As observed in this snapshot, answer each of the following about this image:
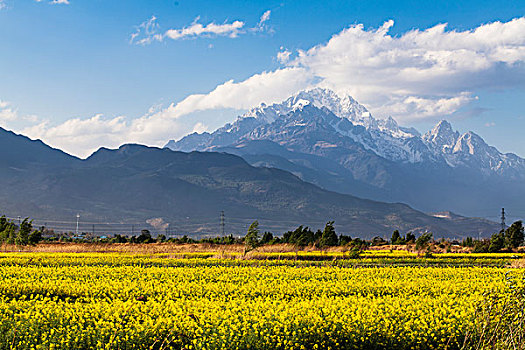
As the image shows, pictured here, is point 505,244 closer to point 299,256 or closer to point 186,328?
point 299,256

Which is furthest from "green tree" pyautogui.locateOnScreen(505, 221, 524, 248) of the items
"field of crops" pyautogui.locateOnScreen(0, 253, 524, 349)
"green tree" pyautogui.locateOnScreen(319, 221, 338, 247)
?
"field of crops" pyautogui.locateOnScreen(0, 253, 524, 349)

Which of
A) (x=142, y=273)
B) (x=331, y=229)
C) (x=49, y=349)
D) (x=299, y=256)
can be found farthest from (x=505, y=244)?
(x=49, y=349)

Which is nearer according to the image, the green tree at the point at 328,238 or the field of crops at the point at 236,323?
the field of crops at the point at 236,323

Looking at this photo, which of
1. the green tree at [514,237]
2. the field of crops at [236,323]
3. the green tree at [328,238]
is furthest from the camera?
the green tree at [514,237]

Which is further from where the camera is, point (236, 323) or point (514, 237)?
point (514, 237)

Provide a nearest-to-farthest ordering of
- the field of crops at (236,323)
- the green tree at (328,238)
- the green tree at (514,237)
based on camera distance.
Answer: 1. the field of crops at (236,323)
2. the green tree at (328,238)
3. the green tree at (514,237)

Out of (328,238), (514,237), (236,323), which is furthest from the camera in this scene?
(514,237)

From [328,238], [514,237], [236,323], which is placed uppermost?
[514,237]

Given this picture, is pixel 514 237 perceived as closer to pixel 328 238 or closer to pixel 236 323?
pixel 328 238

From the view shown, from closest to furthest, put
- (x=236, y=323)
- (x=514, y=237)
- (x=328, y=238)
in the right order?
(x=236, y=323) → (x=328, y=238) → (x=514, y=237)

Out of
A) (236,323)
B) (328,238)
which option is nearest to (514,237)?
(328,238)

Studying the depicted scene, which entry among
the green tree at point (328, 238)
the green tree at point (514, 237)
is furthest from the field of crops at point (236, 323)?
the green tree at point (514, 237)

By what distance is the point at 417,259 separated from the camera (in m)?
43.6

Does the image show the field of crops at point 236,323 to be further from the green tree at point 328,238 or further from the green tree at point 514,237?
the green tree at point 514,237
